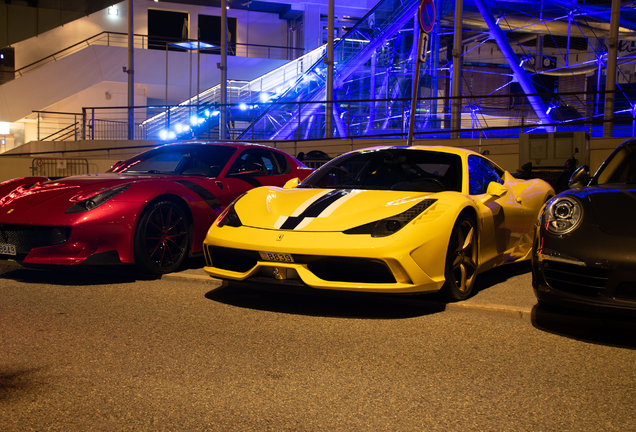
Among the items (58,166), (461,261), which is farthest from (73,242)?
(58,166)

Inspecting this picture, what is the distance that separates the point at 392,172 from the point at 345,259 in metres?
1.65

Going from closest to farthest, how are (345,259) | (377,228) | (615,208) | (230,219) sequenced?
1. (615,208)
2. (345,259)
3. (377,228)
4. (230,219)

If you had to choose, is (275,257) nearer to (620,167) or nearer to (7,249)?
(7,249)

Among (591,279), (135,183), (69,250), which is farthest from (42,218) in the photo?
(591,279)

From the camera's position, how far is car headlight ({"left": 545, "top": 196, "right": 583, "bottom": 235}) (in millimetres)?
3557

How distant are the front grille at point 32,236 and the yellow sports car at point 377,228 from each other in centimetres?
133

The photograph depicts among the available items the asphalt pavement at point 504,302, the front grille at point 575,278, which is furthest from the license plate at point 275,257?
the front grille at point 575,278

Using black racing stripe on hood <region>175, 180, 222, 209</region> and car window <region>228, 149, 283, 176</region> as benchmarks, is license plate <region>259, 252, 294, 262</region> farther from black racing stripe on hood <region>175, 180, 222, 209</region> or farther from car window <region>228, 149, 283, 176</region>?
car window <region>228, 149, 283, 176</region>

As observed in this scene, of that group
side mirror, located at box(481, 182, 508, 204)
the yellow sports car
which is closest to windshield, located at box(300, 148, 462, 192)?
the yellow sports car

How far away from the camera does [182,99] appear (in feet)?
98.7

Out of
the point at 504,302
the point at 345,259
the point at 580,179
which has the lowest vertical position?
the point at 504,302

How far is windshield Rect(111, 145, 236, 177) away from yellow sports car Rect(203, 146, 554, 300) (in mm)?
1413

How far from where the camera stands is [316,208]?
435 cm

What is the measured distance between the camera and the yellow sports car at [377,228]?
12.6ft
